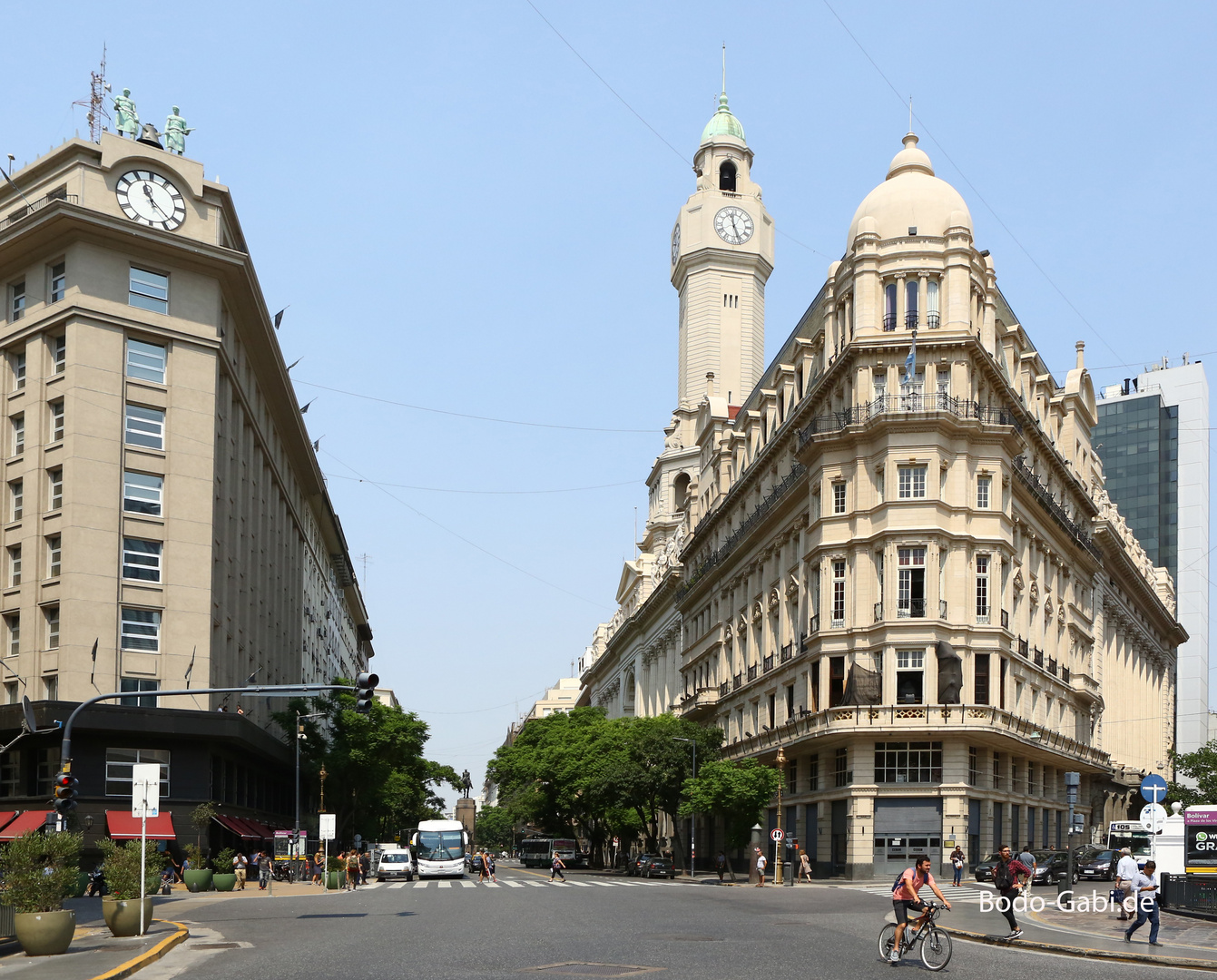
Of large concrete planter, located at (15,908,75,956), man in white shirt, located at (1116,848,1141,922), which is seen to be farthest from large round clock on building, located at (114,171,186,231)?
man in white shirt, located at (1116,848,1141,922)

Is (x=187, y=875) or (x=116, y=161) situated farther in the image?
(x=116, y=161)

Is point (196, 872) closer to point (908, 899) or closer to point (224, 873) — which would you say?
point (224, 873)

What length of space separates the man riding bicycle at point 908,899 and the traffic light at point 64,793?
19172 mm

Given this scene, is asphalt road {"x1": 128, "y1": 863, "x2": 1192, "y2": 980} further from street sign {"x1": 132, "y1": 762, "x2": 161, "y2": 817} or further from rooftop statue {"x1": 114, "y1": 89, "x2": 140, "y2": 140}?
rooftop statue {"x1": 114, "y1": 89, "x2": 140, "y2": 140}

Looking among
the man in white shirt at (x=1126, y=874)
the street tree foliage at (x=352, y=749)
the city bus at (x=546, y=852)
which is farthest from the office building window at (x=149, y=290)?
the city bus at (x=546, y=852)

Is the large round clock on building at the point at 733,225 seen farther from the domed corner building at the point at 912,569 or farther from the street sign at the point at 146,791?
the street sign at the point at 146,791

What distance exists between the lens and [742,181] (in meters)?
137

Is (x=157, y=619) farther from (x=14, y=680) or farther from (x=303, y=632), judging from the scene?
(x=303, y=632)

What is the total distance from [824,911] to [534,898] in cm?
1043

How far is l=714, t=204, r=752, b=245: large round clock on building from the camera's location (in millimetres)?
131750

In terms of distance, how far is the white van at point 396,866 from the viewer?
77688 millimetres

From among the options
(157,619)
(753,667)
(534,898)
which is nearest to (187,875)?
(157,619)

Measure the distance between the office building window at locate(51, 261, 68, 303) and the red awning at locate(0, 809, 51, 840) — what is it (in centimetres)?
2107

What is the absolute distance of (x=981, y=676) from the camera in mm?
64812
